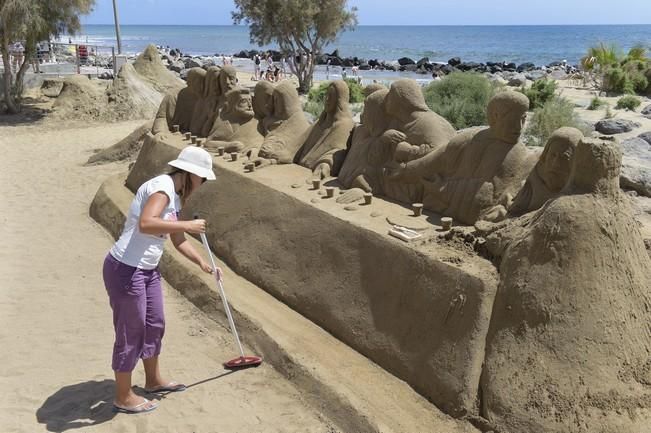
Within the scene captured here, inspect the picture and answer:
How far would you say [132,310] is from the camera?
393 cm

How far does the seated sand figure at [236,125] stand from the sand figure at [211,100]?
0.43 meters

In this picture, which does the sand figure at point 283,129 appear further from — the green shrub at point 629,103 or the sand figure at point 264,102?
the green shrub at point 629,103

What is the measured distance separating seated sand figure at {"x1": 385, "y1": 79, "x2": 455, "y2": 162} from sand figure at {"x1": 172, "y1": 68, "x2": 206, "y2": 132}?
15.3ft

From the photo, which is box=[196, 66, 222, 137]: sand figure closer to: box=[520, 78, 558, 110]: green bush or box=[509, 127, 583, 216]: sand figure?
box=[509, 127, 583, 216]: sand figure

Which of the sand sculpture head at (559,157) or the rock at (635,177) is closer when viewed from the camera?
the sand sculpture head at (559,157)

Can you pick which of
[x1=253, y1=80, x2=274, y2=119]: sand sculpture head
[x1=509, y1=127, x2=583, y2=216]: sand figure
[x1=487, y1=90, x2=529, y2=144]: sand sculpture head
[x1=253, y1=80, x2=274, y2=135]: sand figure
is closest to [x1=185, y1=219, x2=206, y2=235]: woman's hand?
[x1=509, y1=127, x2=583, y2=216]: sand figure

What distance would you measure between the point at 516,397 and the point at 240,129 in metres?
5.86

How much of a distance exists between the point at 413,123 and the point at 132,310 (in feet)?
10.7

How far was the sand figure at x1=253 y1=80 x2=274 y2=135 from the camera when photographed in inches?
336

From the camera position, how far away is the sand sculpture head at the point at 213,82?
9531mm

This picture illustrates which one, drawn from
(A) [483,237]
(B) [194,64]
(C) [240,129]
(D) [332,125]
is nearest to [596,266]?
(A) [483,237]

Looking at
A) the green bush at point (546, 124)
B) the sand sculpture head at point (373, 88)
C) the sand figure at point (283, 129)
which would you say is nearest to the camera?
the sand sculpture head at point (373, 88)

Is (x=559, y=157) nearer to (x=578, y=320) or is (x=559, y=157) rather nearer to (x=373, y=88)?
(x=578, y=320)

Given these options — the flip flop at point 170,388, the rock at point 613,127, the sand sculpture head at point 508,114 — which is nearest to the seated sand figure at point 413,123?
the sand sculpture head at point 508,114
